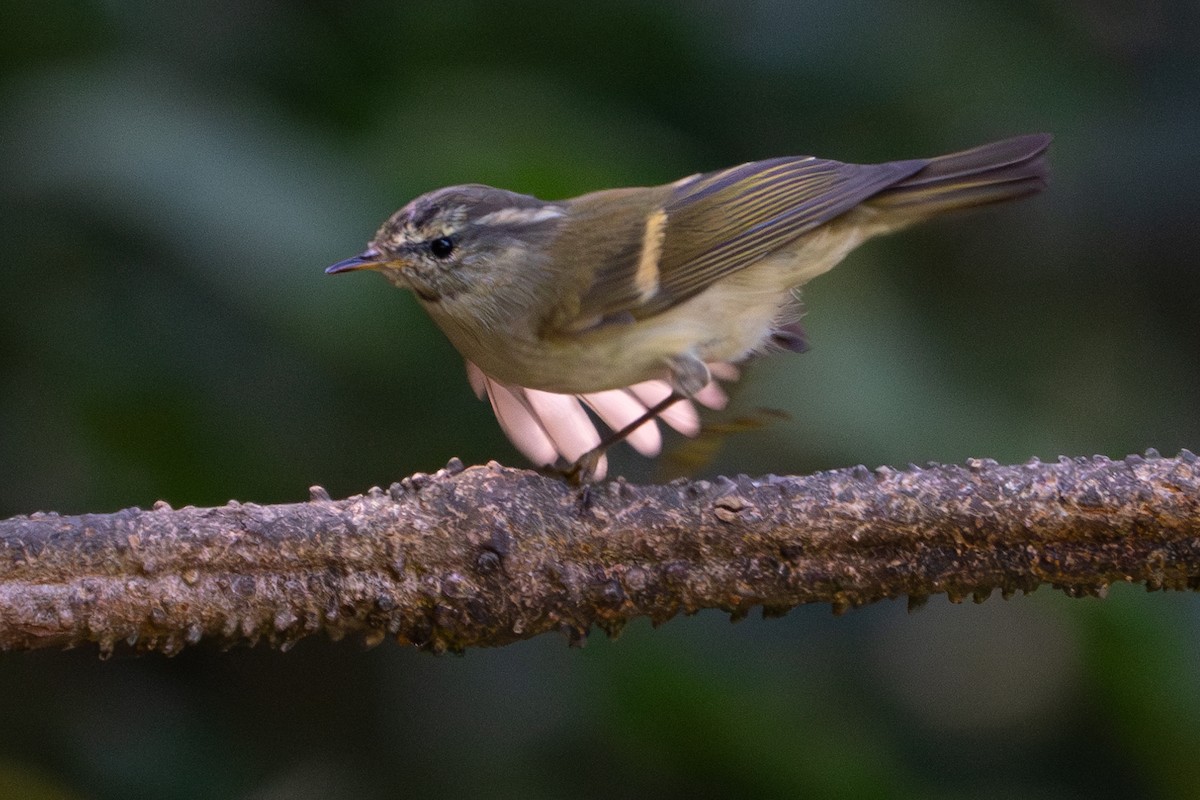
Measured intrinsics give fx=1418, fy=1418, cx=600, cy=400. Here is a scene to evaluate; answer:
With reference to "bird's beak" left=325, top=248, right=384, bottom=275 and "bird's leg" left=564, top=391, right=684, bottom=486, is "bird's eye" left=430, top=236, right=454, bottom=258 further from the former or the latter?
"bird's leg" left=564, top=391, right=684, bottom=486

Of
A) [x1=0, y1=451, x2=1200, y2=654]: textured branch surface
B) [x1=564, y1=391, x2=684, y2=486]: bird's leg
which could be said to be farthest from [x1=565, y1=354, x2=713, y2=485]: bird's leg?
[x1=0, y1=451, x2=1200, y2=654]: textured branch surface

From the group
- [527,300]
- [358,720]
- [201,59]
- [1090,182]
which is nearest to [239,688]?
[358,720]

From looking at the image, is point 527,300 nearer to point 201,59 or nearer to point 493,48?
point 493,48

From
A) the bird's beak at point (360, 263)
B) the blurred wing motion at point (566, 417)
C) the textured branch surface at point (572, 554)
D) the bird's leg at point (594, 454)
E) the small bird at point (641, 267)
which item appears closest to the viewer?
the textured branch surface at point (572, 554)

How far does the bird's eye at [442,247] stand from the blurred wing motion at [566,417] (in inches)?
9.4

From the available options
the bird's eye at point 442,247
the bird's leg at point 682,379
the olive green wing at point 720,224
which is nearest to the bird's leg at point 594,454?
the bird's leg at point 682,379

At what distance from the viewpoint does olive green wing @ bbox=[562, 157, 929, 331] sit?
2.69 metres

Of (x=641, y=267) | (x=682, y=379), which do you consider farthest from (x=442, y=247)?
(x=682, y=379)

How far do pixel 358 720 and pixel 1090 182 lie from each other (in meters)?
2.21

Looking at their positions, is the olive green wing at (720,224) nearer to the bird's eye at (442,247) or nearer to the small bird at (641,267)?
the small bird at (641,267)

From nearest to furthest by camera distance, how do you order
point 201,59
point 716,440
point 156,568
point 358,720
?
1. point 156,568
2. point 716,440
3. point 358,720
4. point 201,59

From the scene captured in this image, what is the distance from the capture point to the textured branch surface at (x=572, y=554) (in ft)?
6.00

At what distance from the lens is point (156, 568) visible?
1.83 metres

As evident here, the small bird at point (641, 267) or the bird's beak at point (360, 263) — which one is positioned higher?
the bird's beak at point (360, 263)
